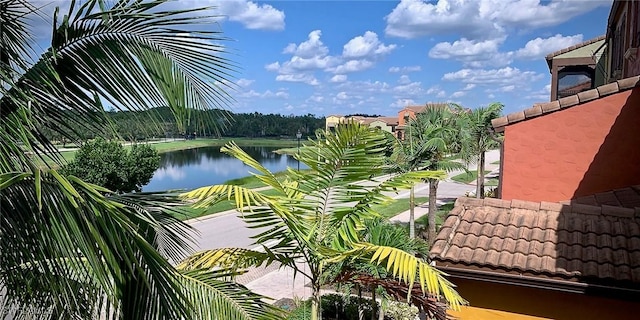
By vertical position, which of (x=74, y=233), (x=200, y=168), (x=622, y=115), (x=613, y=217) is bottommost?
(x=200, y=168)

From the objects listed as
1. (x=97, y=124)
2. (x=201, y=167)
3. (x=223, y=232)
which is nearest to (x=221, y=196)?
(x=97, y=124)

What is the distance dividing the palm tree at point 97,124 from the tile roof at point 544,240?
89.2 inches

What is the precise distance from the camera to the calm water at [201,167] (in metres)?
39.9

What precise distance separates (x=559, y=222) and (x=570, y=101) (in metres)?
2.40

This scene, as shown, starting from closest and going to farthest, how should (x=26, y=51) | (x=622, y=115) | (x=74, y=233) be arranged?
(x=74, y=233)
(x=26, y=51)
(x=622, y=115)

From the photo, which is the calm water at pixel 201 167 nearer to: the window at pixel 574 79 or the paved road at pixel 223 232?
the paved road at pixel 223 232

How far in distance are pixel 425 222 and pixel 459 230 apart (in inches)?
568

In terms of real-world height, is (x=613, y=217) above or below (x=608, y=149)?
below

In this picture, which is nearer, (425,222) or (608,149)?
(608,149)

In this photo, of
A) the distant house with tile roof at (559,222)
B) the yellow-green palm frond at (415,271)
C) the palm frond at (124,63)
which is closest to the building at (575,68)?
the distant house with tile roof at (559,222)

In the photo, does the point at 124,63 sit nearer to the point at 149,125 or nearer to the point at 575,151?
the point at 149,125

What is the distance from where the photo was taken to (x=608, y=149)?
6484 mm

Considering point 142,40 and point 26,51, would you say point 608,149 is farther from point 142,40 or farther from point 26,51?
point 26,51

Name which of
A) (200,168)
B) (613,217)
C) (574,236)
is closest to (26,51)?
(574,236)
